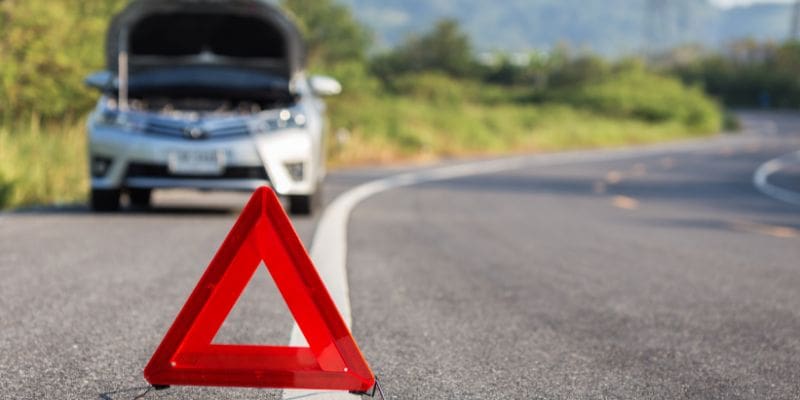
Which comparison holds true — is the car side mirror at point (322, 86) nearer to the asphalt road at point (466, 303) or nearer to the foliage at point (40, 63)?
the asphalt road at point (466, 303)

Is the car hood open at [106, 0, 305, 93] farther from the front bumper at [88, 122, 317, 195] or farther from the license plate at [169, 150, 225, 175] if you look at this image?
the license plate at [169, 150, 225, 175]

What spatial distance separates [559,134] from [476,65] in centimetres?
5914

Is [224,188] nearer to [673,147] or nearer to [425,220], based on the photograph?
[425,220]

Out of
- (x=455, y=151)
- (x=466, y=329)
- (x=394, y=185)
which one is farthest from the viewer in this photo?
(x=455, y=151)

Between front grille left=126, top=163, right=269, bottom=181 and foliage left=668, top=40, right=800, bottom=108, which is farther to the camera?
foliage left=668, top=40, right=800, bottom=108

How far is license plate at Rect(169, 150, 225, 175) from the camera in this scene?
10.3 m

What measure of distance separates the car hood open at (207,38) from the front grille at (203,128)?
3.46 ft

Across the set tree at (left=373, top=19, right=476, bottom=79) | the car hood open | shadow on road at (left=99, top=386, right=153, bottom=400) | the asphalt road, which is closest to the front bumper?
the asphalt road

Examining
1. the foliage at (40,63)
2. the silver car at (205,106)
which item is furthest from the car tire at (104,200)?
the foliage at (40,63)

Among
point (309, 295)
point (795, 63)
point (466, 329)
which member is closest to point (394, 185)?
point (466, 329)

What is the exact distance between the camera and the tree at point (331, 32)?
322 ft

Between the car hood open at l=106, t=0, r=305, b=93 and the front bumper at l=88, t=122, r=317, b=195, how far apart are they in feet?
3.70

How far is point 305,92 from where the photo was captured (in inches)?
446

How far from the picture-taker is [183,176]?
1033 cm
